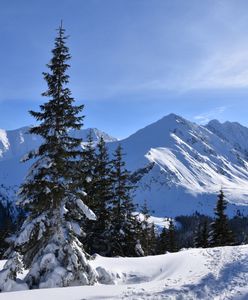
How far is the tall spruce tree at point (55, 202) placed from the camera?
54.7ft

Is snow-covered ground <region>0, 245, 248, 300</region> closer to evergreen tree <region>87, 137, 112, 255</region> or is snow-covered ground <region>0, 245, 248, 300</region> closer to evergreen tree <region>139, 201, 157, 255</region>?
evergreen tree <region>87, 137, 112, 255</region>

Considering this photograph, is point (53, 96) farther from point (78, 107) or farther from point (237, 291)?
point (237, 291)

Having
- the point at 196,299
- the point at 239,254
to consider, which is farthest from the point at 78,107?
the point at 239,254

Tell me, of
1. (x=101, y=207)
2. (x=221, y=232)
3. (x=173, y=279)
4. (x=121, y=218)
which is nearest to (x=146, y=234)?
(x=221, y=232)

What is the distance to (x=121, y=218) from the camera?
31.6 metres

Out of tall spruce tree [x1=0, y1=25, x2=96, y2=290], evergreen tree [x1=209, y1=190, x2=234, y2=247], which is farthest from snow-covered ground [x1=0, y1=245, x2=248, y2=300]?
evergreen tree [x1=209, y1=190, x2=234, y2=247]

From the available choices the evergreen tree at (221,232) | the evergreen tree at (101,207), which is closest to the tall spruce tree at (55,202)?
the evergreen tree at (101,207)

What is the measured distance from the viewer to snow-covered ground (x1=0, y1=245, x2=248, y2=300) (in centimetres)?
1375

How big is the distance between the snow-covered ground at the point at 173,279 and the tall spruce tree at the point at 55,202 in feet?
6.52

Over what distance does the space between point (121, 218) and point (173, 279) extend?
14.9 meters

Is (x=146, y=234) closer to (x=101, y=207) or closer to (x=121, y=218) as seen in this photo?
(x=121, y=218)

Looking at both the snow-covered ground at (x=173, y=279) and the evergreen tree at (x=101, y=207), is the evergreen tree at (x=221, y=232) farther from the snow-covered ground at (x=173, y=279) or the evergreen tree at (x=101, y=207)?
the snow-covered ground at (x=173, y=279)

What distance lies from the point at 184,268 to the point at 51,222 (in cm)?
663

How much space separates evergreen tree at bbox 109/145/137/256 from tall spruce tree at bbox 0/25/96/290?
12700 mm
